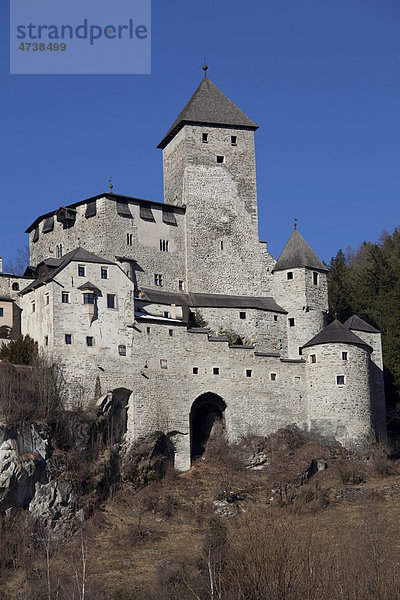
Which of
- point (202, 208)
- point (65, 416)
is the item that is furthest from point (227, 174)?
point (65, 416)

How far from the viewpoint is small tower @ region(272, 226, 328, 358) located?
66562 millimetres

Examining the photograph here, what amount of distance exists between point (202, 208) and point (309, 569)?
113 feet

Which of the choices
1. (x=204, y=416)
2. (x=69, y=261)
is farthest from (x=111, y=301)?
(x=204, y=416)

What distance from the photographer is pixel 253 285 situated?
68.9m

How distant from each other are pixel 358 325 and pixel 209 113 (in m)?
17.5

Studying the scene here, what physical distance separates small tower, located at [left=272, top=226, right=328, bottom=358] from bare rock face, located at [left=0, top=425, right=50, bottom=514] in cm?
1808

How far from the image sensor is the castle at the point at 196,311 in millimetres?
59188

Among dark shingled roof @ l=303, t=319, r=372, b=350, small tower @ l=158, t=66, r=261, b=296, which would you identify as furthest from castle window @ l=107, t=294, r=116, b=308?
dark shingled roof @ l=303, t=319, r=372, b=350

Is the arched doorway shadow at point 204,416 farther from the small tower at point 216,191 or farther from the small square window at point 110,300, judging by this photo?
the small tower at point 216,191

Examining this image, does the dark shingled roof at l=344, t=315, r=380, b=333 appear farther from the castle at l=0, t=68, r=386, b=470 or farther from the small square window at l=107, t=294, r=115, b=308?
the small square window at l=107, t=294, r=115, b=308

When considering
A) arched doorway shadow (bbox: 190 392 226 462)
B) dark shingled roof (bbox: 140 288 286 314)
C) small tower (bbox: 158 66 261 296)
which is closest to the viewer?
arched doorway shadow (bbox: 190 392 226 462)

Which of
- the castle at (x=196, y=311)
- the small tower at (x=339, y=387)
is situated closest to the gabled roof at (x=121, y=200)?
the castle at (x=196, y=311)

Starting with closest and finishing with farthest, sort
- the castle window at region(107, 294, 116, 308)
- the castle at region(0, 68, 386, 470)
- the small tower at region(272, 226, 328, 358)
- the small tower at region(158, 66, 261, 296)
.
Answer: the castle at region(0, 68, 386, 470), the castle window at region(107, 294, 116, 308), the small tower at region(272, 226, 328, 358), the small tower at region(158, 66, 261, 296)

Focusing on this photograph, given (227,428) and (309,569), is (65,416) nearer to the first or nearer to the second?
(227,428)
